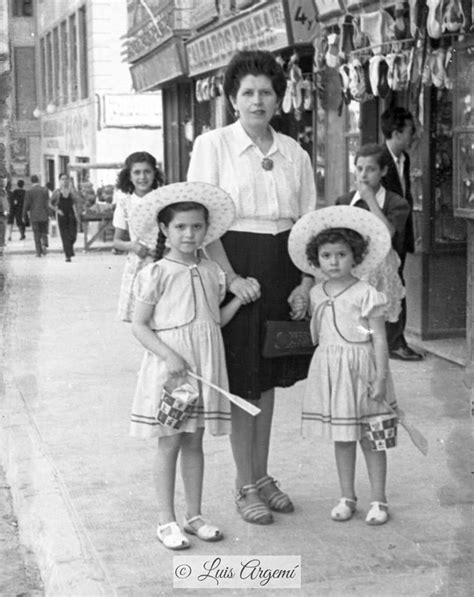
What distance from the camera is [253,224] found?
465 centimetres

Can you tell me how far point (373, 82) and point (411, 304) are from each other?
176 cm

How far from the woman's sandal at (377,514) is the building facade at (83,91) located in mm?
17954

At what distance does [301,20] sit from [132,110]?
14780 mm

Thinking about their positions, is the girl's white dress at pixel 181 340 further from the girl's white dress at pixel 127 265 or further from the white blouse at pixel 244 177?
the girl's white dress at pixel 127 265

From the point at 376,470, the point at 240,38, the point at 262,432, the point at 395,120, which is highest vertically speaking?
the point at 240,38

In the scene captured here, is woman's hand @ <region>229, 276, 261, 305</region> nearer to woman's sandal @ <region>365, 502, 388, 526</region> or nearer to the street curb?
woman's sandal @ <region>365, 502, 388, 526</region>

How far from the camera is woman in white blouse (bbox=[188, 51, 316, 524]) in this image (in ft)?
15.1

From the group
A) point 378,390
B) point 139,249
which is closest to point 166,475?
point 378,390

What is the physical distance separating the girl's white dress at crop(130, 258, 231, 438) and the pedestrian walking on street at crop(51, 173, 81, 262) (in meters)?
15.1

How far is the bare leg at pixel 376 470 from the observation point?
182 inches

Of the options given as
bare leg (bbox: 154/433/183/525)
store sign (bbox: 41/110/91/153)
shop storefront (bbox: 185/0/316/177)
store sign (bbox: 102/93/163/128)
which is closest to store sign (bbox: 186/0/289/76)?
shop storefront (bbox: 185/0/316/177)

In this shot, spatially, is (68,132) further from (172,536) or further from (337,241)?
(172,536)

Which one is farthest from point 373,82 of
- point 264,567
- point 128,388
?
point 264,567

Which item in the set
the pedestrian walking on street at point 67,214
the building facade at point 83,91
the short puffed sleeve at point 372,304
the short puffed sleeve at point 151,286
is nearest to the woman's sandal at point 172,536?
the short puffed sleeve at point 151,286
